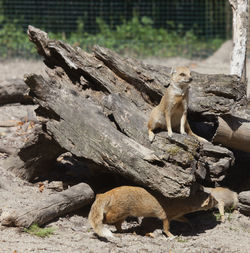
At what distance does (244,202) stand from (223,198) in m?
0.26

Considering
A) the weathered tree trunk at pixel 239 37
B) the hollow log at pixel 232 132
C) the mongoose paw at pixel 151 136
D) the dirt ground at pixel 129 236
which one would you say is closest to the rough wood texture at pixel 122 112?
the mongoose paw at pixel 151 136

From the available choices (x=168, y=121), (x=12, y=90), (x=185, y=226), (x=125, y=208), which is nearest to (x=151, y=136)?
(x=168, y=121)

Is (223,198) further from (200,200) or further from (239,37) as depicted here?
(239,37)

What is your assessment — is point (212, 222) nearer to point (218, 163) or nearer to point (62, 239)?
point (218, 163)

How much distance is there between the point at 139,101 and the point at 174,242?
1804 mm

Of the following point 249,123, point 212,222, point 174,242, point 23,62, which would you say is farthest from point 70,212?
point 23,62

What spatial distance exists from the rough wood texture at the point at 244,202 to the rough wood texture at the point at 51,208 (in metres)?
1.88

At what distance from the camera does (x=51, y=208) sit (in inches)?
240

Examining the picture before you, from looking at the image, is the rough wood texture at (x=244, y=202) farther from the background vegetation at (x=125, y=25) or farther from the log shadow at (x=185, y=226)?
the background vegetation at (x=125, y=25)

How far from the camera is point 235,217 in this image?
7.05 meters

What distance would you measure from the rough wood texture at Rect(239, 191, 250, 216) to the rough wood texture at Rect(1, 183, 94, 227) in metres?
1.88

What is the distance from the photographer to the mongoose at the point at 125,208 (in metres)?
5.98

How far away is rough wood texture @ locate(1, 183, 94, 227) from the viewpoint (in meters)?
5.74

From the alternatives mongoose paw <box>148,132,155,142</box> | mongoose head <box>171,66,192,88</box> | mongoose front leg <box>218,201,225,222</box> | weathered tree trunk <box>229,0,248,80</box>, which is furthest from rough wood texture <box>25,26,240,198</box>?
weathered tree trunk <box>229,0,248,80</box>
